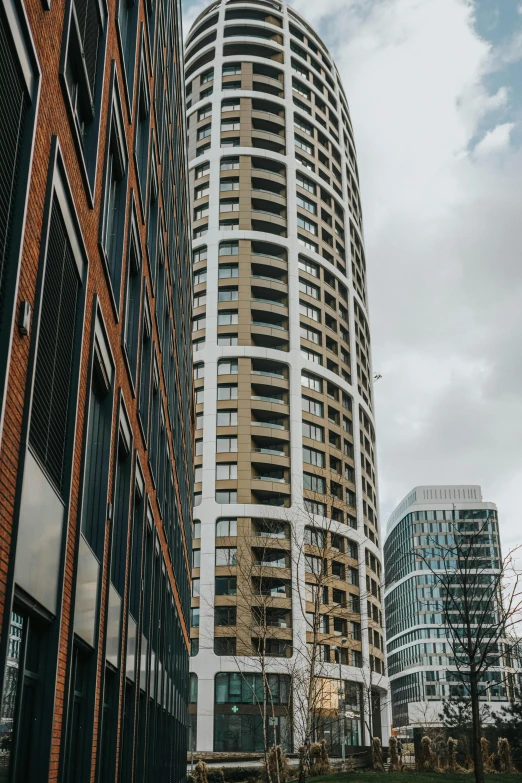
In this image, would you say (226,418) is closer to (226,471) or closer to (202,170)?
(226,471)

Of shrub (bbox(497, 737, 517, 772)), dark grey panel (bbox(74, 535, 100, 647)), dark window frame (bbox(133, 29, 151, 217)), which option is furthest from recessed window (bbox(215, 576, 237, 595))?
dark grey panel (bbox(74, 535, 100, 647))

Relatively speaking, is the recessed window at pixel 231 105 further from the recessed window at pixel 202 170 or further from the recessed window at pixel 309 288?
the recessed window at pixel 309 288

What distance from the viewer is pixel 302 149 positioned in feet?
287

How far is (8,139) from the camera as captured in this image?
7.20 metres

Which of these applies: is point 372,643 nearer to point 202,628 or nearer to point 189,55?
point 202,628

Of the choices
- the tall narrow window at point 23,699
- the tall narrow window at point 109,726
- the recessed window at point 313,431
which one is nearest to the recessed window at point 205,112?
the recessed window at point 313,431

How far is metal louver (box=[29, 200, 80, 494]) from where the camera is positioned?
8656mm

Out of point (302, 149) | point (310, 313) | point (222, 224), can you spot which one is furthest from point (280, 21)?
point (310, 313)

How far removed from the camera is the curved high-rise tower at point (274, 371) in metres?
64.4

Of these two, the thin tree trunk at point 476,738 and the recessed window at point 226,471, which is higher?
the recessed window at point 226,471

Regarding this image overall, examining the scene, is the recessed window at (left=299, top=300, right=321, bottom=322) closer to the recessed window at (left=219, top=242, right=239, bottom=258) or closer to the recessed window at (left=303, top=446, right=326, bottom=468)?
the recessed window at (left=219, top=242, right=239, bottom=258)

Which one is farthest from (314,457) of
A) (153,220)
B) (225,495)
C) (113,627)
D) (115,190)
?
(113,627)

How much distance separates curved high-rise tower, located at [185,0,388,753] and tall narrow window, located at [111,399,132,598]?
4262 centimetres

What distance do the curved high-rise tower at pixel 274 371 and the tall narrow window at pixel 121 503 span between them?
42.6 meters
